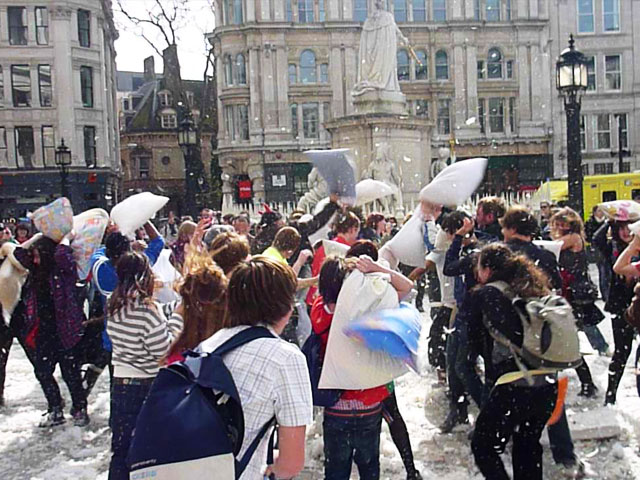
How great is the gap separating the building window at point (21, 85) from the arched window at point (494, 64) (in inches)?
1078

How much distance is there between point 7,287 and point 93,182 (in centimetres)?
3642

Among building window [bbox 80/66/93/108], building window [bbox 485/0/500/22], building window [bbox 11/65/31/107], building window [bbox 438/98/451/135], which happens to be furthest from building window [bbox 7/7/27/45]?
building window [bbox 485/0/500/22]

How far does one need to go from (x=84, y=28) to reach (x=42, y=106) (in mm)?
5333

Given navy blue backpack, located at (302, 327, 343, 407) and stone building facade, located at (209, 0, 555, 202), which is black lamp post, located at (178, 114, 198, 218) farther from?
stone building facade, located at (209, 0, 555, 202)

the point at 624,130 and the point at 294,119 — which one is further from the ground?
the point at 294,119

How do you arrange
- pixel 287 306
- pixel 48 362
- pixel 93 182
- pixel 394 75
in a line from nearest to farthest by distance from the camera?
pixel 287 306 < pixel 48 362 < pixel 394 75 < pixel 93 182

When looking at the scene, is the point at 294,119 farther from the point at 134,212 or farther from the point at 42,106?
the point at 134,212

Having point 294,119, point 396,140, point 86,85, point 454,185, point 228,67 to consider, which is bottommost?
point 454,185

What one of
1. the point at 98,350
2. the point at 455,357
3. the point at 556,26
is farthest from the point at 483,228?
the point at 556,26

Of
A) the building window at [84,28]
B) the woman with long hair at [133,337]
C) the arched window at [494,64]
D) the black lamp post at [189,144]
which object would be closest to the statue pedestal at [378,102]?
the black lamp post at [189,144]

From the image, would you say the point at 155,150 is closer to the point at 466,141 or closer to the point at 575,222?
the point at 466,141

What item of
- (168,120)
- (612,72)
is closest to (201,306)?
(612,72)

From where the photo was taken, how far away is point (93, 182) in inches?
1666

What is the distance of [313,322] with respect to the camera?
462cm
